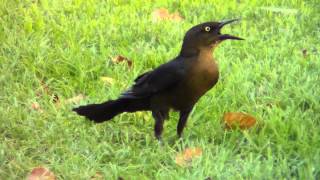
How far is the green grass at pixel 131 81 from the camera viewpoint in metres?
3.82

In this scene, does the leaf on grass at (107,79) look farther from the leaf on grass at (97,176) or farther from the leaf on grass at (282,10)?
the leaf on grass at (282,10)

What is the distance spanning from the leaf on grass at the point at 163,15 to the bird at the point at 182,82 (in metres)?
2.02

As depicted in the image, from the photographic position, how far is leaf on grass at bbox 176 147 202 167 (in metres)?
3.81

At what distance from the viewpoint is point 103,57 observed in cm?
528

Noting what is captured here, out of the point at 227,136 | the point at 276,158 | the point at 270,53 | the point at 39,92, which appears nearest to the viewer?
the point at 276,158

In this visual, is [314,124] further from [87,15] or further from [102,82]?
[87,15]

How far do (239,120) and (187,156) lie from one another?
50cm

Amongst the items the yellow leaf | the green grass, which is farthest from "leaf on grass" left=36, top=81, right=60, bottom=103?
the yellow leaf

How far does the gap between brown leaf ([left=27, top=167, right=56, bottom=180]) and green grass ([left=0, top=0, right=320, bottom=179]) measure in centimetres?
6

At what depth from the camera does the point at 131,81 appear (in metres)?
4.92

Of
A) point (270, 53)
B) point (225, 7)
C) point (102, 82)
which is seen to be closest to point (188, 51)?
point (102, 82)

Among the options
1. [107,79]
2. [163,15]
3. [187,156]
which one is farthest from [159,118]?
[163,15]

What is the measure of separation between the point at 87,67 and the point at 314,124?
1.79 m

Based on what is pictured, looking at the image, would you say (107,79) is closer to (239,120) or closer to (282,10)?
(239,120)
